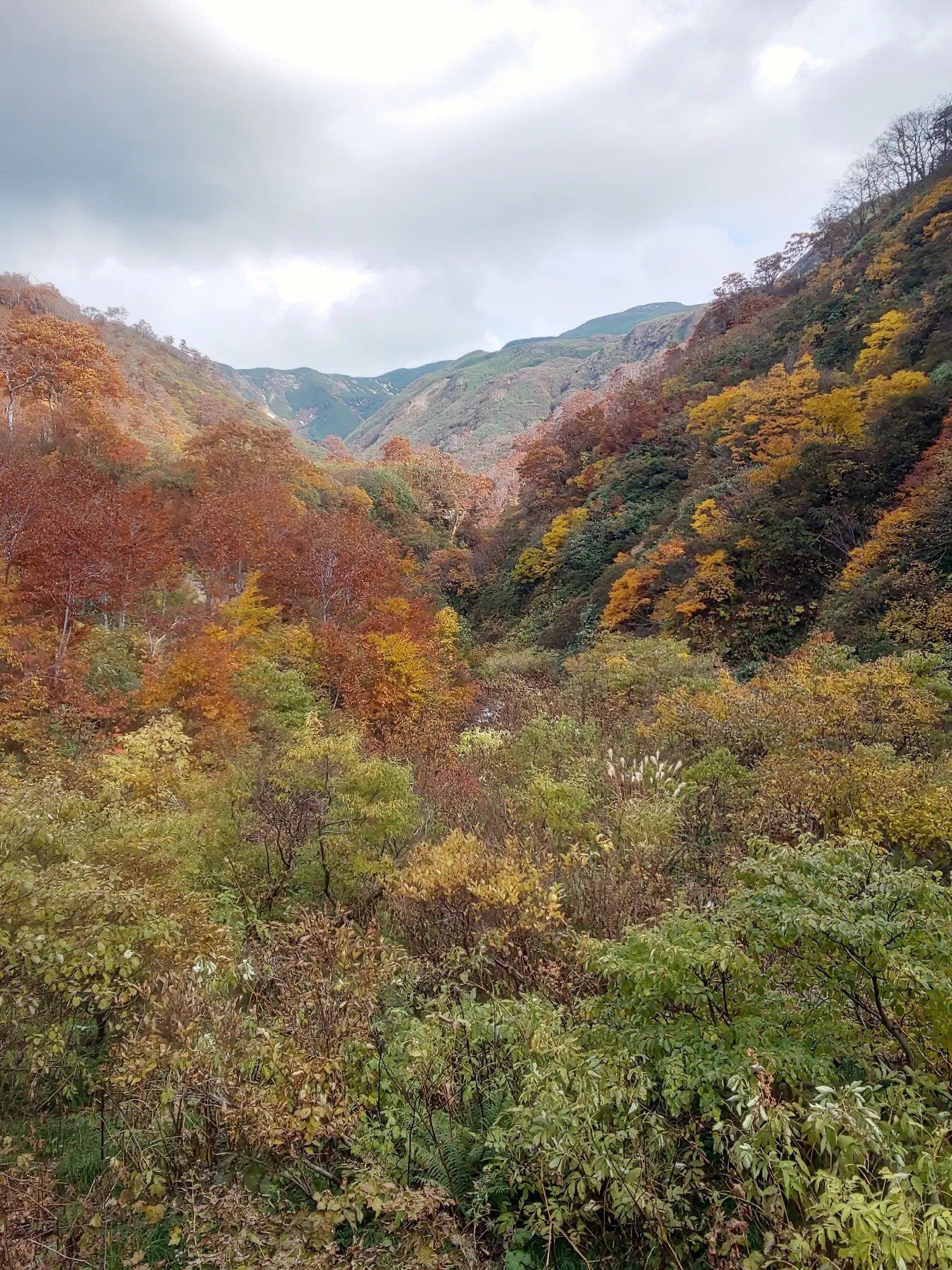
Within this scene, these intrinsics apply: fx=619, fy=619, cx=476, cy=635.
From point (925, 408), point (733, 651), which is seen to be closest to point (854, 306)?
point (925, 408)

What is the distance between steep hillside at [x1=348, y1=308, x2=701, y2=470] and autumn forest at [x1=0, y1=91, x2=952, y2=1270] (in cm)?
6642

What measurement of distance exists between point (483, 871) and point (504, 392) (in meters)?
134

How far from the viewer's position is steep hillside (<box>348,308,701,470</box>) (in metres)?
113

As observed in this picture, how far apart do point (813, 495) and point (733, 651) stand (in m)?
6.58

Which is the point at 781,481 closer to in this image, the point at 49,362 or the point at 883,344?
the point at 883,344

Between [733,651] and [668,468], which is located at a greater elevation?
[668,468]

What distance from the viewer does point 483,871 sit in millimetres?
8039

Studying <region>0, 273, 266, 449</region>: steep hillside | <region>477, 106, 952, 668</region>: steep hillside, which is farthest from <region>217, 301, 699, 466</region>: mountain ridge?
<region>477, 106, 952, 668</region>: steep hillside

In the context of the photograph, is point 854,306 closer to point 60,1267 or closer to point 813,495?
point 813,495

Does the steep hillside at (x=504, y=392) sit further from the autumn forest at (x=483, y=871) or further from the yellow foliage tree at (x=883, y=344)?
the autumn forest at (x=483, y=871)

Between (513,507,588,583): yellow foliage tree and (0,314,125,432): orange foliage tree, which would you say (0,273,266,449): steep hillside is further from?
(513,507,588,583): yellow foliage tree

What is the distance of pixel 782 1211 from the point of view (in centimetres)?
297

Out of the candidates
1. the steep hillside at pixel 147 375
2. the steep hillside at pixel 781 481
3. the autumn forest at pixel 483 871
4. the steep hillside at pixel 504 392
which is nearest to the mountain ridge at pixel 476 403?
the steep hillside at pixel 504 392

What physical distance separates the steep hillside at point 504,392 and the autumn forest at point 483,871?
218 ft
